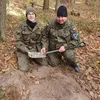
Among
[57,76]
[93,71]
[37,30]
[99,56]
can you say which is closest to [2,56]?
[37,30]

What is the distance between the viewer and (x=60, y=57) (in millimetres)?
5141

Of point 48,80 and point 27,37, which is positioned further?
point 27,37

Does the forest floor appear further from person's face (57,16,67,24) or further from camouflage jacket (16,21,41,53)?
person's face (57,16,67,24)

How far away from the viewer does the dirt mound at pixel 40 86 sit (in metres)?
3.94

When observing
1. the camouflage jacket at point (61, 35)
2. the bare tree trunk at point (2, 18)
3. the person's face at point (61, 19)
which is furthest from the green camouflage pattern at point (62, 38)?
the bare tree trunk at point (2, 18)

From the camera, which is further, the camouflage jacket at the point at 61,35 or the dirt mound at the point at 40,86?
the camouflage jacket at the point at 61,35

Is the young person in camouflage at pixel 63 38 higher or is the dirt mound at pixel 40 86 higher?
the young person in camouflage at pixel 63 38

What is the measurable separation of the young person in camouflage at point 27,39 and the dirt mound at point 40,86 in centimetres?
30

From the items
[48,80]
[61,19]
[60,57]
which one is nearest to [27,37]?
[61,19]

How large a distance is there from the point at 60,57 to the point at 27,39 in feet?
3.34

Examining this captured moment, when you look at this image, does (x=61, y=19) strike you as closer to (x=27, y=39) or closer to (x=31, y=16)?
(x=31, y=16)

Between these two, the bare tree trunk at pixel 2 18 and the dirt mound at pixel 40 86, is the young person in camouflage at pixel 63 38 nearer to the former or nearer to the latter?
the dirt mound at pixel 40 86

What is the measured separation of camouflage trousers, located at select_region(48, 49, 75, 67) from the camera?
4.74m

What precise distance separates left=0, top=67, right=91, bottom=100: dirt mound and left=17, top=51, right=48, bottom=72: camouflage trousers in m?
0.15
